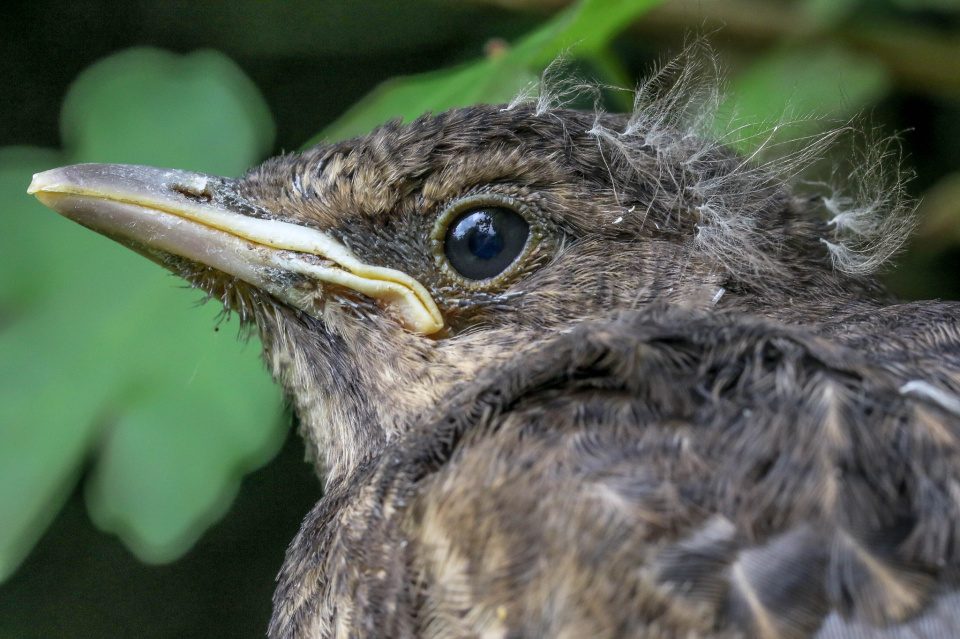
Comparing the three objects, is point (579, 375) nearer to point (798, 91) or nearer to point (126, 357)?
point (126, 357)

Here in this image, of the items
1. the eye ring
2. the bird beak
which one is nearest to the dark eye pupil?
the eye ring

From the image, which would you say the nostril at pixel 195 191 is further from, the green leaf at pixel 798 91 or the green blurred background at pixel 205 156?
the green leaf at pixel 798 91

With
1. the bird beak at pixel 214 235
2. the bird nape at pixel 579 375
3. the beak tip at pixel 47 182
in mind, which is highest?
the beak tip at pixel 47 182

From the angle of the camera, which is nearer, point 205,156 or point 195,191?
point 195,191

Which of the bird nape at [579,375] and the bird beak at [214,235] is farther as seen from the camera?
the bird beak at [214,235]

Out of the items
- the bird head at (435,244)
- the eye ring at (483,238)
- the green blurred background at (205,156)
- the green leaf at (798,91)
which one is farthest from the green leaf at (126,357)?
the green leaf at (798,91)

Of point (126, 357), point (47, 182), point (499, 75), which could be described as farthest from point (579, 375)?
point (126, 357)
